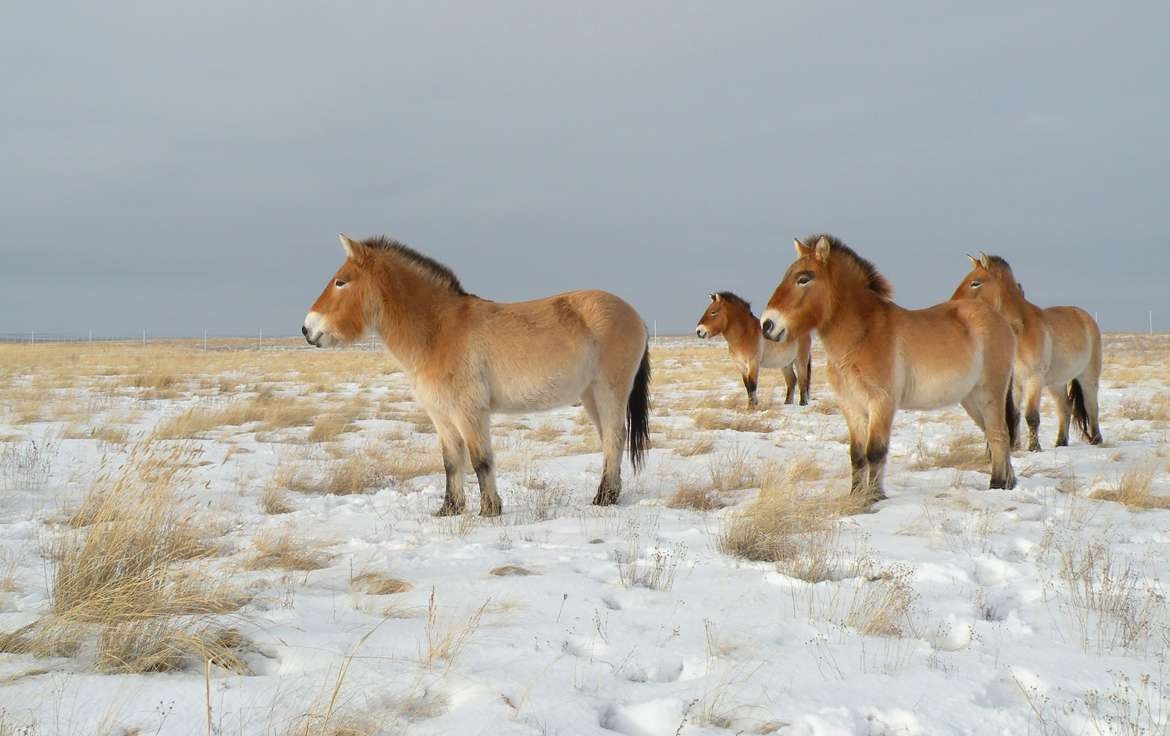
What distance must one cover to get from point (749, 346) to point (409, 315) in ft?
36.4

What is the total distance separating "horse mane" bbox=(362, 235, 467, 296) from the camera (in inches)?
275

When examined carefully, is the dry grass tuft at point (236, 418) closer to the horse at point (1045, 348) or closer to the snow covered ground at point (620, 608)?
the snow covered ground at point (620, 608)

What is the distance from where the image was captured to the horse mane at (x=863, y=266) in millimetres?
6797

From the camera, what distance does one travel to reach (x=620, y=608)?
11.7ft

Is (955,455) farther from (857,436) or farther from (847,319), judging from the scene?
(847,319)

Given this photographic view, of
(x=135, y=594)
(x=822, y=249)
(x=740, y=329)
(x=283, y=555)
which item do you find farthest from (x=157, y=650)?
(x=740, y=329)

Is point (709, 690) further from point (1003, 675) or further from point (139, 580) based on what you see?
point (139, 580)

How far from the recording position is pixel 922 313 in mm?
6871

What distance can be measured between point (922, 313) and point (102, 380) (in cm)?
2065

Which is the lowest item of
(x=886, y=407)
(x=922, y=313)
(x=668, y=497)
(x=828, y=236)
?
(x=668, y=497)

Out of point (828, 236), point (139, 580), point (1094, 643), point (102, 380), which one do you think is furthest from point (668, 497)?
point (102, 380)

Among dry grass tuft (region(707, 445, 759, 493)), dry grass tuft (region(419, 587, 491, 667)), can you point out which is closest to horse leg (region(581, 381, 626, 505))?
dry grass tuft (region(707, 445, 759, 493))

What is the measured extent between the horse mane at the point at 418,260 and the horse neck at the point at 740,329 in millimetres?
10594

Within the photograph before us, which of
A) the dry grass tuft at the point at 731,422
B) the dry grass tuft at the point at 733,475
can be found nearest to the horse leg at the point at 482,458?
the dry grass tuft at the point at 733,475
